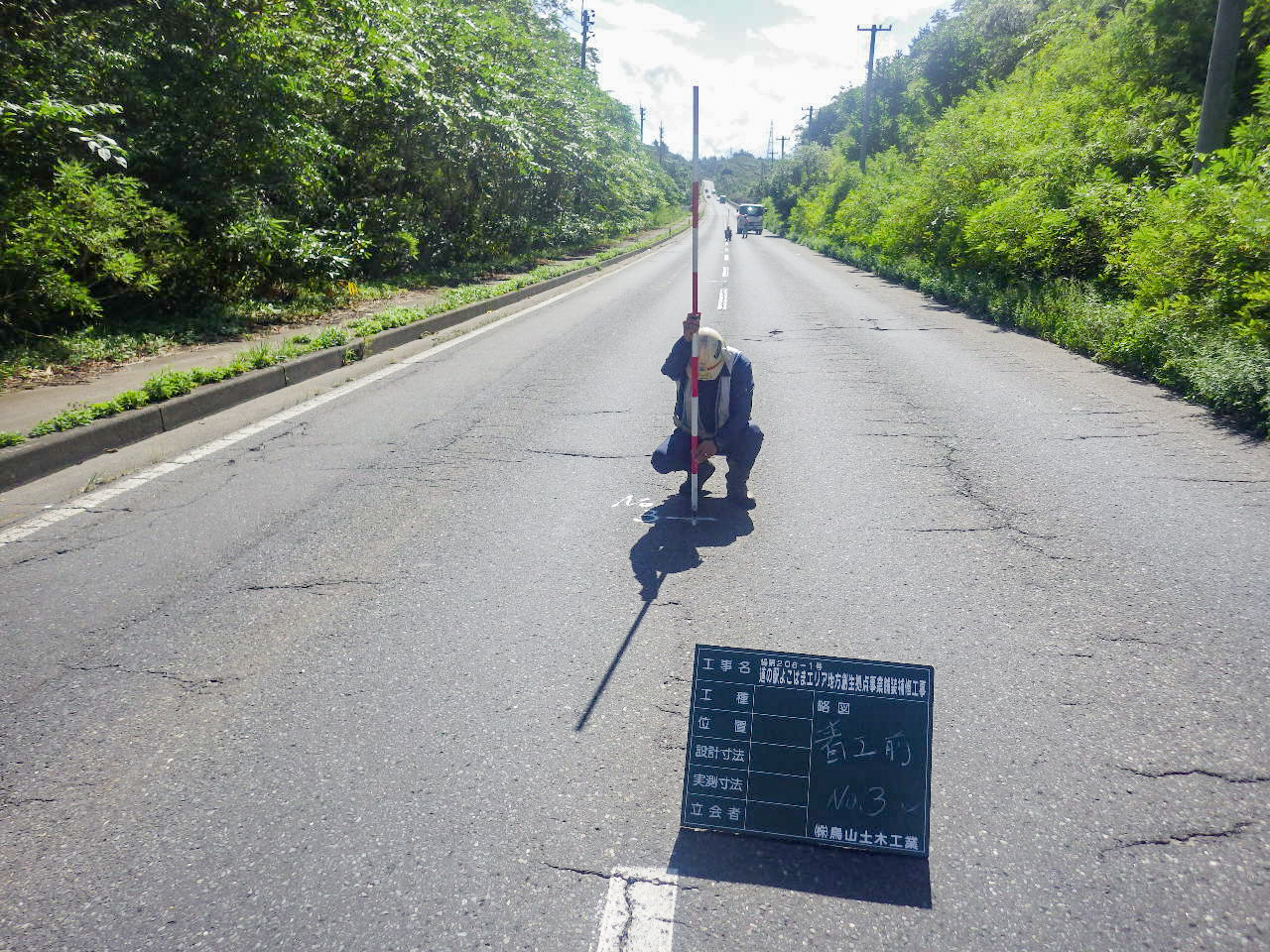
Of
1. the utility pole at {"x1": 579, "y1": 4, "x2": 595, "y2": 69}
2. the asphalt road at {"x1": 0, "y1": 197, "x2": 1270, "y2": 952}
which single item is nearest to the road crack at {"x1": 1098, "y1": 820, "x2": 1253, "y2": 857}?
the asphalt road at {"x1": 0, "y1": 197, "x2": 1270, "y2": 952}

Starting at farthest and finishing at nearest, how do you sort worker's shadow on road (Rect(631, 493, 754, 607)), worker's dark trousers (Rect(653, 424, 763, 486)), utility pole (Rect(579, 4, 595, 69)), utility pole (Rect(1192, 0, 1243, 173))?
utility pole (Rect(579, 4, 595, 69)), utility pole (Rect(1192, 0, 1243, 173)), worker's dark trousers (Rect(653, 424, 763, 486)), worker's shadow on road (Rect(631, 493, 754, 607))

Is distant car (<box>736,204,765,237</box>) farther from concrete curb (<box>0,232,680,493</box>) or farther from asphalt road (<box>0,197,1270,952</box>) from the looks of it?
asphalt road (<box>0,197,1270,952</box>)

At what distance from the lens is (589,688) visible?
303cm

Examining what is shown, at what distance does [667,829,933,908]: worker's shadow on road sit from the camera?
215cm

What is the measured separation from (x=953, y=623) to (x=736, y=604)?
0.94 meters

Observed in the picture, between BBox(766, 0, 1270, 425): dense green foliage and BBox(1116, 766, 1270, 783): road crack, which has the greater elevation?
BBox(766, 0, 1270, 425): dense green foliage

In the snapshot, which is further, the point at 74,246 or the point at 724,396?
the point at 74,246

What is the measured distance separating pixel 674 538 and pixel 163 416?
4.82 meters

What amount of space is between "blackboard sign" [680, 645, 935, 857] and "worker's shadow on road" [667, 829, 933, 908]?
0.06m

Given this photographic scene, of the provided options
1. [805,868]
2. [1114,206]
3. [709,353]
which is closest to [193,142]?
[709,353]

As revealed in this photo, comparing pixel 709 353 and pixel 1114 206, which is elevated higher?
pixel 1114 206

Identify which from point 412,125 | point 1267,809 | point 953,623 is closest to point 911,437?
point 953,623

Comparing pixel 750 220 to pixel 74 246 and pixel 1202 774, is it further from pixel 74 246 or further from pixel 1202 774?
pixel 1202 774

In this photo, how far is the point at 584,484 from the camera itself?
17.7ft
